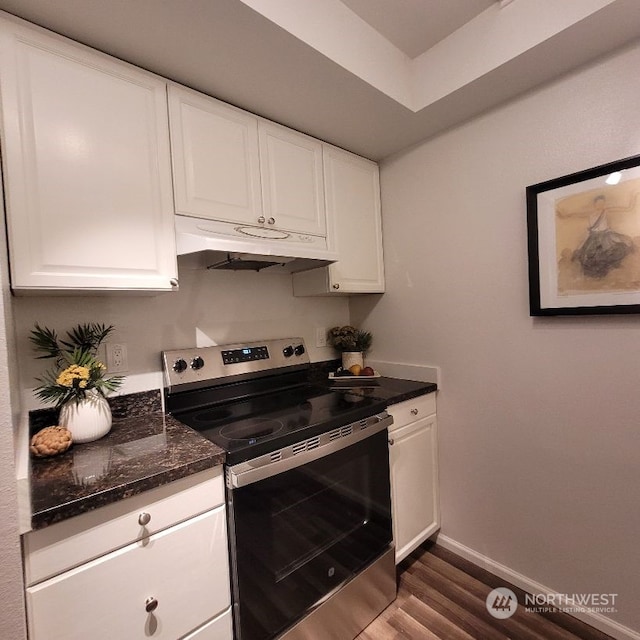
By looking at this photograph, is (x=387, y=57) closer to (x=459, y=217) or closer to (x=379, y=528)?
(x=459, y=217)

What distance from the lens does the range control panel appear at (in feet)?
4.97

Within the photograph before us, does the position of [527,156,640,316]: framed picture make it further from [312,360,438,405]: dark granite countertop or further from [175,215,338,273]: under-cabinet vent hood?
[175,215,338,273]: under-cabinet vent hood

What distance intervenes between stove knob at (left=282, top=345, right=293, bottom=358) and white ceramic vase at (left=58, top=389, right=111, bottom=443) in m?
0.92

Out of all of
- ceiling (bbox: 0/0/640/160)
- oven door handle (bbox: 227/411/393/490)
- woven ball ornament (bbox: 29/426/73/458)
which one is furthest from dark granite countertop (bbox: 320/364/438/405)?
ceiling (bbox: 0/0/640/160)

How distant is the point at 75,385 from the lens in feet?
3.70

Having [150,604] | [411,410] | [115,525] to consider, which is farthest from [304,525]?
[411,410]

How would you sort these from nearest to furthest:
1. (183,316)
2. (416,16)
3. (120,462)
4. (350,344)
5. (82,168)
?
(120,462) < (82,168) < (416,16) < (183,316) < (350,344)

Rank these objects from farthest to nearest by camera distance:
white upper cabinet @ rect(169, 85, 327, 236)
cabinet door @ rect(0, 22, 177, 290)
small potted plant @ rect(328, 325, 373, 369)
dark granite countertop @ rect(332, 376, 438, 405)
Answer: small potted plant @ rect(328, 325, 373, 369) → dark granite countertop @ rect(332, 376, 438, 405) → white upper cabinet @ rect(169, 85, 327, 236) → cabinet door @ rect(0, 22, 177, 290)

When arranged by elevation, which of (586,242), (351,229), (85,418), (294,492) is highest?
(351,229)

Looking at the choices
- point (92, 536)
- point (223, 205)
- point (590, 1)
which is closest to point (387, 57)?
point (590, 1)

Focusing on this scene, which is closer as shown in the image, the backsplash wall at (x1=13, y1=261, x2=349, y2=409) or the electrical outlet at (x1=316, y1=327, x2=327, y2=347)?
the backsplash wall at (x1=13, y1=261, x2=349, y2=409)

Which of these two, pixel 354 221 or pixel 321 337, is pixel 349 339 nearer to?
pixel 321 337

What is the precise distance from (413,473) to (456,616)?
0.57 m

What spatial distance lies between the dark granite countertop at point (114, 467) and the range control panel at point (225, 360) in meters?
0.28
